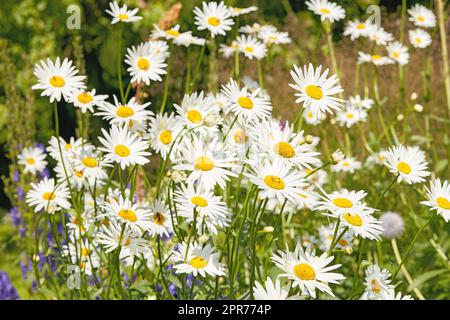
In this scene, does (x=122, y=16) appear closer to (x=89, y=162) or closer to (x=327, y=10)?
(x=89, y=162)

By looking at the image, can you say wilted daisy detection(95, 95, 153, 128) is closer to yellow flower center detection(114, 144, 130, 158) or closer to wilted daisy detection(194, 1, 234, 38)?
yellow flower center detection(114, 144, 130, 158)

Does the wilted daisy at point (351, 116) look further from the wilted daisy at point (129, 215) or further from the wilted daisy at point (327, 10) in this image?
the wilted daisy at point (129, 215)

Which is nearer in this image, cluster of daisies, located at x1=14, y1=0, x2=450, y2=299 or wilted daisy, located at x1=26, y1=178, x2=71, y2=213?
cluster of daisies, located at x1=14, y1=0, x2=450, y2=299

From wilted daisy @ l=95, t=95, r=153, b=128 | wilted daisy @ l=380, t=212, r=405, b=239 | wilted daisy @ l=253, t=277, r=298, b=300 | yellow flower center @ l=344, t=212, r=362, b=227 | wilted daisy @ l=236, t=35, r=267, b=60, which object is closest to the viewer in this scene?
wilted daisy @ l=253, t=277, r=298, b=300

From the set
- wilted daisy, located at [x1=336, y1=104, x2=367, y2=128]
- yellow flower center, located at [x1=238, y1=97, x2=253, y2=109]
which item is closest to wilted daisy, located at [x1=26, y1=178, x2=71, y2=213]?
yellow flower center, located at [x1=238, y1=97, x2=253, y2=109]

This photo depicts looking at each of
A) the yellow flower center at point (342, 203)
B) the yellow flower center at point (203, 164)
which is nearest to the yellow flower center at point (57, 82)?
the yellow flower center at point (203, 164)

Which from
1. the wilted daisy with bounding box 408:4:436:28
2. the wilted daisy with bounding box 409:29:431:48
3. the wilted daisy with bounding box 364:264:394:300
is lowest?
the wilted daisy with bounding box 364:264:394:300
